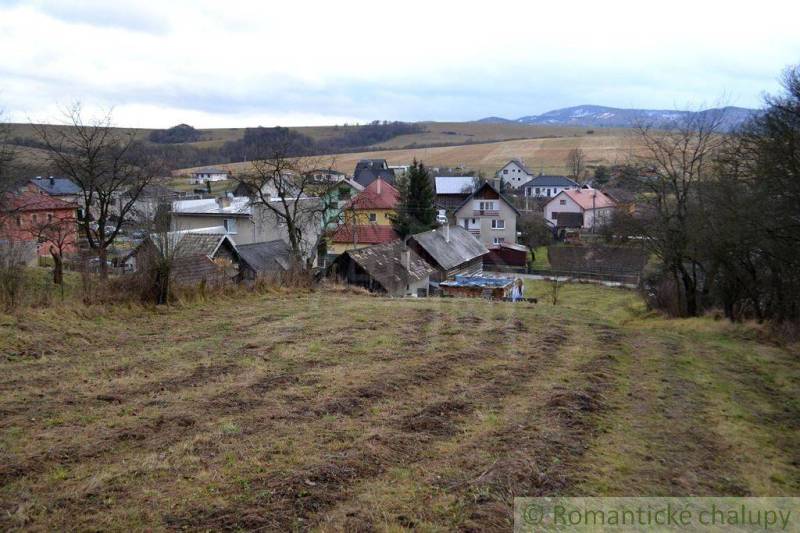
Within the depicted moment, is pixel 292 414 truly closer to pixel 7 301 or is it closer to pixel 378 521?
pixel 378 521

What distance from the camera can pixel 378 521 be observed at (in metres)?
4.73

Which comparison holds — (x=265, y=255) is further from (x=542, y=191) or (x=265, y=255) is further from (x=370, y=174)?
(x=542, y=191)

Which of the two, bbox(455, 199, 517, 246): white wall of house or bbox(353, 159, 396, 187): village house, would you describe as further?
bbox(353, 159, 396, 187): village house

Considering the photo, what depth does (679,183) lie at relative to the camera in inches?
895

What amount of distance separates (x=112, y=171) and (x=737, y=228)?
2328cm

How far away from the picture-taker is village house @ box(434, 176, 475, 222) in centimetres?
7144

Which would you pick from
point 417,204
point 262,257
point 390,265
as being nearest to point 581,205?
point 417,204

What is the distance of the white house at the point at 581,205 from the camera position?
6325cm

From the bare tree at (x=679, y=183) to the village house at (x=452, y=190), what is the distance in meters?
45.4

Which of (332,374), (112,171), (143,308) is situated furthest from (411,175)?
(332,374)

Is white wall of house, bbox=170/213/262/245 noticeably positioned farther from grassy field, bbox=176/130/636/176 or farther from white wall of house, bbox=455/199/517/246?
grassy field, bbox=176/130/636/176

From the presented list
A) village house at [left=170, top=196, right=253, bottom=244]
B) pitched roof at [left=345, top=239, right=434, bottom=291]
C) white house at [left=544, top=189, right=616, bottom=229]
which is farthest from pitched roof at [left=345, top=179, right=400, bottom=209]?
white house at [left=544, top=189, right=616, bottom=229]

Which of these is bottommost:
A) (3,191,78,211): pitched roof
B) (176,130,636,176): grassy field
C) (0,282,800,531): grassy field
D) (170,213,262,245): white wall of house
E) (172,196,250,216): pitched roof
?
(0,282,800,531): grassy field

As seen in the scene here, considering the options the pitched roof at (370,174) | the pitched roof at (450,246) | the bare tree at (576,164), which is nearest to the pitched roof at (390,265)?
the pitched roof at (450,246)
